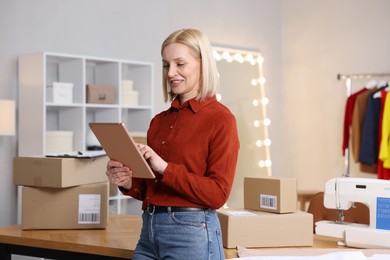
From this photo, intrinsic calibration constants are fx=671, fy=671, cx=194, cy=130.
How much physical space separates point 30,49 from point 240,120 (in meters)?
2.32

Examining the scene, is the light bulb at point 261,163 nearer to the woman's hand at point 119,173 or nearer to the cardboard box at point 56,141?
the cardboard box at point 56,141

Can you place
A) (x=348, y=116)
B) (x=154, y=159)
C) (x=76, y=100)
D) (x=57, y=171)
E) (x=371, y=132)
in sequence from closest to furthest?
(x=154, y=159) → (x=57, y=171) → (x=76, y=100) → (x=371, y=132) → (x=348, y=116)

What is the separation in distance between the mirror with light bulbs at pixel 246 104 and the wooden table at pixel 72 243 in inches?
131

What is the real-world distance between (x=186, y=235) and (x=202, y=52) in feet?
1.79

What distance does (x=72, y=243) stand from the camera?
101 inches

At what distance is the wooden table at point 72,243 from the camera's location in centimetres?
251

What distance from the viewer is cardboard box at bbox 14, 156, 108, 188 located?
2.78 metres

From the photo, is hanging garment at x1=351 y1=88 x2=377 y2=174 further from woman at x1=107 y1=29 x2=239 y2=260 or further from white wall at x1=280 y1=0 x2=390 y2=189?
woman at x1=107 y1=29 x2=239 y2=260

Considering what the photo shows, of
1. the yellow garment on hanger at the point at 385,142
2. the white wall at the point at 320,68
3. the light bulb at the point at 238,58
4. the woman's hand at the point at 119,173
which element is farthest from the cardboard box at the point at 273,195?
the white wall at the point at 320,68

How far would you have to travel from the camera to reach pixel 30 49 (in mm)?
4641

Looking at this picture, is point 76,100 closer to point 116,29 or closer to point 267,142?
point 116,29

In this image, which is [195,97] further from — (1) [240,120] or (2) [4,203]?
(1) [240,120]

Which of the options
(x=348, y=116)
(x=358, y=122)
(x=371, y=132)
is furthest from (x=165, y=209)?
(x=348, y=116)

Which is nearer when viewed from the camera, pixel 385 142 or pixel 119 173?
pixel 119 173
